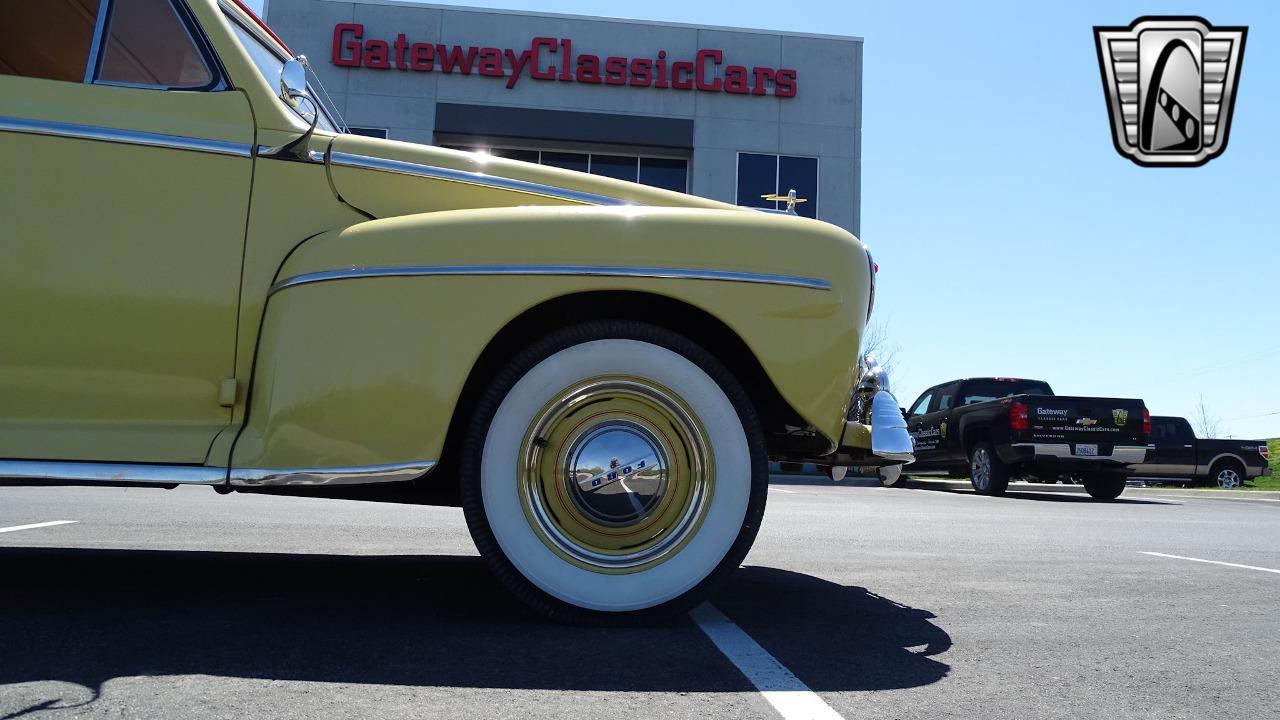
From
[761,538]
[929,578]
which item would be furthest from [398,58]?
[929,578]

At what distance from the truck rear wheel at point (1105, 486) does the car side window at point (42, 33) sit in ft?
41.8

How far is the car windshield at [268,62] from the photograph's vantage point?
3.05 metres

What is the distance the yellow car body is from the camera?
2.54 meters

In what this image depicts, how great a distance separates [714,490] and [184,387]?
151cm

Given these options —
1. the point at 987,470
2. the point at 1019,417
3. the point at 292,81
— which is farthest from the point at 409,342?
the point at 987,470

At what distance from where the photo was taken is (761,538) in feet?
17.1

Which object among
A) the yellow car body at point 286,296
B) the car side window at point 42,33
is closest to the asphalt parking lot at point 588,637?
the yellow car body at point 286,296

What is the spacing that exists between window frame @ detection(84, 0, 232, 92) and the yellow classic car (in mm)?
64

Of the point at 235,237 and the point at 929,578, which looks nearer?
the point at 235,237

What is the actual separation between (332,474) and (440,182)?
3.24 feet

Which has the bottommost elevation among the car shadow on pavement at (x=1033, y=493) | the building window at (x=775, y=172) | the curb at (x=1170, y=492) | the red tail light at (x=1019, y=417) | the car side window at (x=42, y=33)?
the car shadow on pavement at (x=1033, y=493)

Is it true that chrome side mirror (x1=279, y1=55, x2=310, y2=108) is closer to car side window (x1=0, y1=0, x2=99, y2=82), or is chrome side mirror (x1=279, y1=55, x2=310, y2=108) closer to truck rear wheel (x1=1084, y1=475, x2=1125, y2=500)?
car side window (x1=0, y1=0, x2=99, y2=82)

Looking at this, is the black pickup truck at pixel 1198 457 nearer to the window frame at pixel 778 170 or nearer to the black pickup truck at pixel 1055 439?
the black pickup truck at pixel 1055 439

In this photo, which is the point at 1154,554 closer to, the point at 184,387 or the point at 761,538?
the point at 761,538
